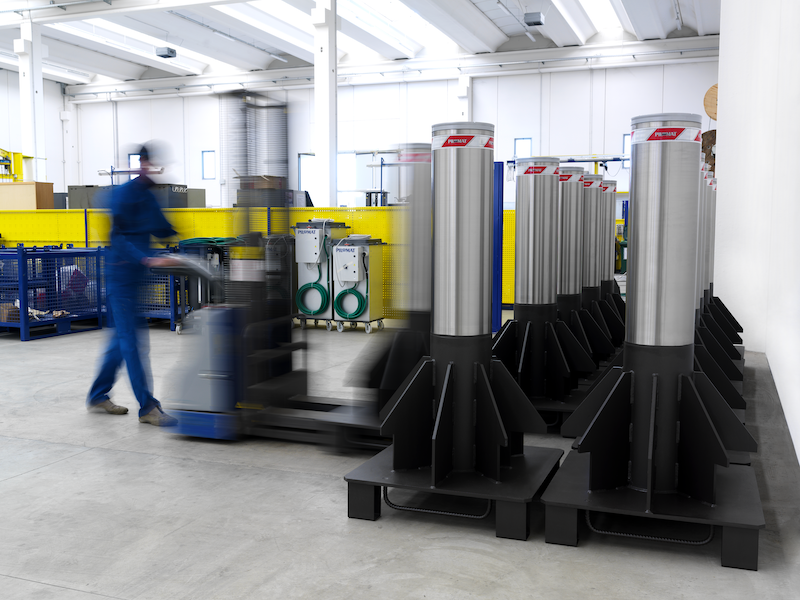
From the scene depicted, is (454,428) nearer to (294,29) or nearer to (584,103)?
(294,29)

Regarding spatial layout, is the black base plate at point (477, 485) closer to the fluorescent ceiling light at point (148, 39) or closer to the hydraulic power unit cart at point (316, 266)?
the hydraulic power unit cart at point (316, 266)

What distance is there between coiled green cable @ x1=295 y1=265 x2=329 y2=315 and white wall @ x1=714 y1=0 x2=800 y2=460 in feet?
15.5

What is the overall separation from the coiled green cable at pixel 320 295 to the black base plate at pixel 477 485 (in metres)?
5.55

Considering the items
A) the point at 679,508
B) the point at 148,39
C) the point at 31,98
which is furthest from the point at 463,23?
the point at 679,508

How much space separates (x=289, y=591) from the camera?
2252mm

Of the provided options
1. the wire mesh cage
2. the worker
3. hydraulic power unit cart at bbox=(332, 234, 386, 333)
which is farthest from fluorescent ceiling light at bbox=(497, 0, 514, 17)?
the worker

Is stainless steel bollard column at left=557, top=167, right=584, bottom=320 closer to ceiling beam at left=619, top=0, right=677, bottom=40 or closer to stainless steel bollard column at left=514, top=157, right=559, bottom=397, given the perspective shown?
stainless steel bollard column at left=514, top=157, right=559, bottom=397

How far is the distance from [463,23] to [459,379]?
14.4 m

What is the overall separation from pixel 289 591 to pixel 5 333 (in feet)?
24.6

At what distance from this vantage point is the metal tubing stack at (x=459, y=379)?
279 cm

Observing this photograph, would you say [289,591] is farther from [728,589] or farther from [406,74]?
[406,74]

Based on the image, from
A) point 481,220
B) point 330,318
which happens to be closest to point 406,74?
point 330,318

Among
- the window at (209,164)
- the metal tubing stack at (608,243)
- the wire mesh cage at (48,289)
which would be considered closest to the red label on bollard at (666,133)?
the metal tubing stack at (608,243)

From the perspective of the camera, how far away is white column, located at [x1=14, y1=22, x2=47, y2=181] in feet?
44.9
